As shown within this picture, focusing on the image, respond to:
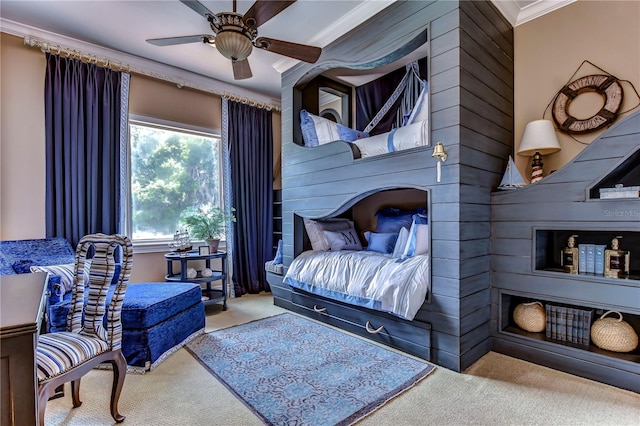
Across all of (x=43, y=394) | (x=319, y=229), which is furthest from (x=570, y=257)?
(x=43, y=394)

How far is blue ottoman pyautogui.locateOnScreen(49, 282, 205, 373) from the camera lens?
224 cm

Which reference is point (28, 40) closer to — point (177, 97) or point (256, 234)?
point (177, 97)

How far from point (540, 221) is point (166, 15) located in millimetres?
3559

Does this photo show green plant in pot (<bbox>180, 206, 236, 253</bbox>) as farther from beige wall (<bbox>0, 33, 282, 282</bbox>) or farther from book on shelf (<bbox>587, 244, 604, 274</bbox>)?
book on shelf (<bbox>587, 244, 604, 274</bbox>)

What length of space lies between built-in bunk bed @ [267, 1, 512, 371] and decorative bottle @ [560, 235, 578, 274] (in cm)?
56

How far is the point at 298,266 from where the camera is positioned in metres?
3.36

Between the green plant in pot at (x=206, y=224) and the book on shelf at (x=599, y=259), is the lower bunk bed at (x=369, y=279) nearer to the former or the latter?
the green plant in pot at (x=206, y=224)

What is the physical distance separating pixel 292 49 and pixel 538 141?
6.86 feet

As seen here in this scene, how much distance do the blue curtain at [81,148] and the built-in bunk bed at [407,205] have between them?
6.34 feet

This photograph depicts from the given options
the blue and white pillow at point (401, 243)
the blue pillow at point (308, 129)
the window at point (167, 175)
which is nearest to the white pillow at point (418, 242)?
the blue and white pillow at point (401, 243)

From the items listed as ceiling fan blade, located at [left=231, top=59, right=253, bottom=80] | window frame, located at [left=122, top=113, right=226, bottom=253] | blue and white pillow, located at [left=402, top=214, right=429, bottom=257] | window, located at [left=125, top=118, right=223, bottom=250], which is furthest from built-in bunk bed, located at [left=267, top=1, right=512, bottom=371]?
window frame, located at [left=122, top=113, right=226, bottom=253]

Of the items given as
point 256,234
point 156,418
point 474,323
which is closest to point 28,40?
point 256,234

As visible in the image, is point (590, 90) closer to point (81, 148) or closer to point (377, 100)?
point (377, 100)

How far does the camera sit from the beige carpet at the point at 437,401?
5.48ft
